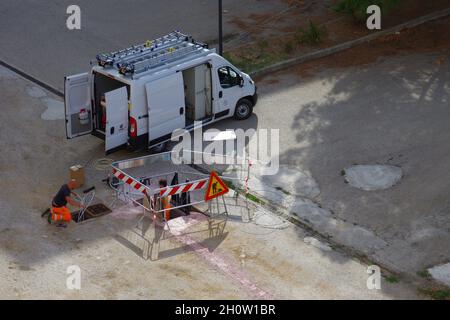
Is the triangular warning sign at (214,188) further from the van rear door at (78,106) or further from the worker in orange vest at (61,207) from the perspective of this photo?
the van rear door at (78,106)

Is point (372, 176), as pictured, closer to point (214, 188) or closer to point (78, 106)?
point (214, 188)

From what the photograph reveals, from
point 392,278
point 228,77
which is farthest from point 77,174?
point 392,278

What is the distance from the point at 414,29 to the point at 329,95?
224 inches

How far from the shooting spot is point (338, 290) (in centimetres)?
1402

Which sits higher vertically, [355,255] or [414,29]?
[414,29]

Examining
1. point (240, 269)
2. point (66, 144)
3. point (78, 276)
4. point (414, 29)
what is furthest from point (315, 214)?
point (414, 29)

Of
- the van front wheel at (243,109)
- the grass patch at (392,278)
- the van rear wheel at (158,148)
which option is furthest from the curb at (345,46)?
the grass patch at (392,278)

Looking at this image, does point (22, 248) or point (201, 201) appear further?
point (201, 201)

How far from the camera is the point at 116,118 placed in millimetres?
17516

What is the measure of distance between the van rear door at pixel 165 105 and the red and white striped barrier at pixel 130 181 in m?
2.02

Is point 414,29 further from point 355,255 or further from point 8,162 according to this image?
point 8,162

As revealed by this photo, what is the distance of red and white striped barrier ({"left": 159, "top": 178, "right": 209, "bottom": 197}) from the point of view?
51.2ft

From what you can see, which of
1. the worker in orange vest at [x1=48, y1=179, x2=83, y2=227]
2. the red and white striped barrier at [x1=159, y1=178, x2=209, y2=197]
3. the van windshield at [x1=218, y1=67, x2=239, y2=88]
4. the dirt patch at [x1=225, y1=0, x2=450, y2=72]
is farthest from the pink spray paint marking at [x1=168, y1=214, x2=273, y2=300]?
the dirt patch at [x1=225, y1=0, x2=450, y2=72]

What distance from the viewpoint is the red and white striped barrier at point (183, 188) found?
51.2 ft
